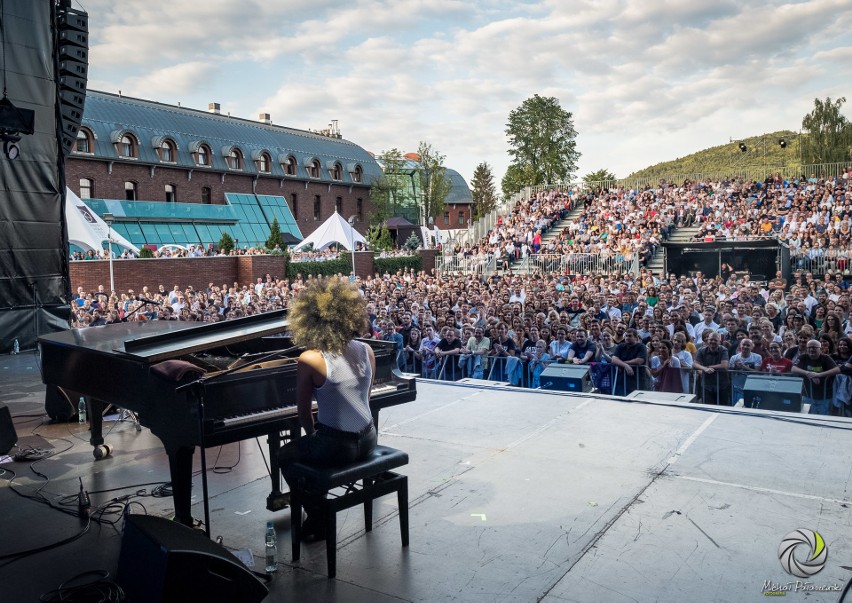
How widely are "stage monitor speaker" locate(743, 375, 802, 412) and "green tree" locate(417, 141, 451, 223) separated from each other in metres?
49.1

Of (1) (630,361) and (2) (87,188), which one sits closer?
(1) (630,361)

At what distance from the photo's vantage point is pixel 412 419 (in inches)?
314

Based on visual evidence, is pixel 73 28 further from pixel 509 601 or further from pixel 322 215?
pixel 322 215

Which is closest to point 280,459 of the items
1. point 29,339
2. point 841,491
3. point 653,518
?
point 653,518

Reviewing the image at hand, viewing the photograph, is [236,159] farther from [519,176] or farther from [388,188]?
[519,176]

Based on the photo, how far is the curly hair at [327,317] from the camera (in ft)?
13.7

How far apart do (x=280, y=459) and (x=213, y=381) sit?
69cm

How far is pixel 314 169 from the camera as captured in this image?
48812 millimetres

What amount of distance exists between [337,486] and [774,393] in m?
5.83

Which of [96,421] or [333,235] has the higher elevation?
[333,235]

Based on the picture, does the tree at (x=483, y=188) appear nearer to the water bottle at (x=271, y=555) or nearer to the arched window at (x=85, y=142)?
the arched window at (x=85, y=142)

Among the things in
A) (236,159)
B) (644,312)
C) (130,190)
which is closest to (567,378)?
(644,312)

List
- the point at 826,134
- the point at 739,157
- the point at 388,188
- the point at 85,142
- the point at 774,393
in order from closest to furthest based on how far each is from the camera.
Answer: the point at 774,393, the point at 85,142, the point at 388,188, the point at 826,134, the point at 739,157

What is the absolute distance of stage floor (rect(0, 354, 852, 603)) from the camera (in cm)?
403
